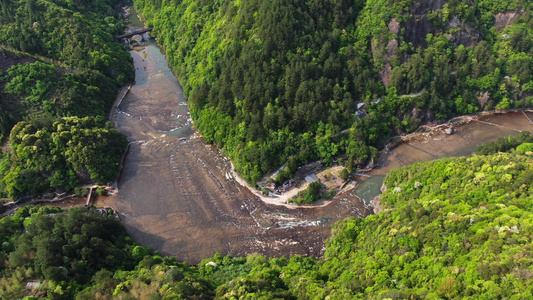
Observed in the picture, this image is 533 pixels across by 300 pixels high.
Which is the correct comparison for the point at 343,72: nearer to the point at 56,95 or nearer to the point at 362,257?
the point at 362,257

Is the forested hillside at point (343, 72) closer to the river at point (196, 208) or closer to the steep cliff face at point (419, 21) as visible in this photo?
the steep cliff face at point (419, 21)

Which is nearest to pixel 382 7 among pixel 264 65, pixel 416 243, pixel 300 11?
pixel 300 11

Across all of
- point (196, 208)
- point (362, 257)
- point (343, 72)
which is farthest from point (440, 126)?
point (196, 208)

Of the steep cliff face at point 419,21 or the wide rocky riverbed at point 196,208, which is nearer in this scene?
the wide rocky riverbed at point 196,208

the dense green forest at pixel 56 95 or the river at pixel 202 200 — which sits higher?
the dense green forest at pixel 56 95

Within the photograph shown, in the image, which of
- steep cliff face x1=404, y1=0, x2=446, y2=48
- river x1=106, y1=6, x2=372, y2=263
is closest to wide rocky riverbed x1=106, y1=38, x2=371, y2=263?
river x1=106, y1=6, x2=372, y2=263

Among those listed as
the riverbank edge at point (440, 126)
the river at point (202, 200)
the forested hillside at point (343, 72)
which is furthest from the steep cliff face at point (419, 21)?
the river at point (202, 200)
